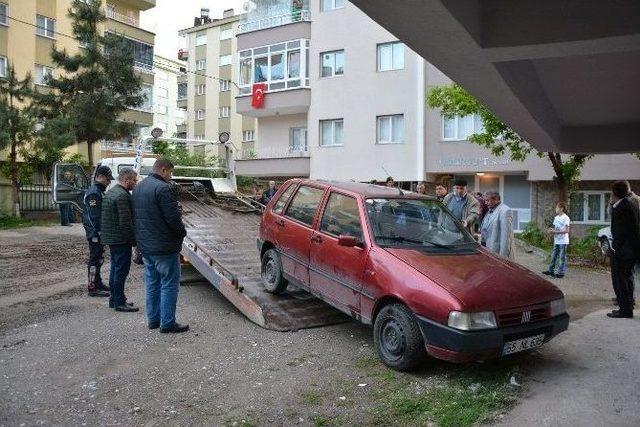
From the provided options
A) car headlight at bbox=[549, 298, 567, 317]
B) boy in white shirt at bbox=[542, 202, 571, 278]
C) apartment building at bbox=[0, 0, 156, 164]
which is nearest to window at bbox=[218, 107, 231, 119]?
apartment building at bbox=[0, 0, 156, 164]

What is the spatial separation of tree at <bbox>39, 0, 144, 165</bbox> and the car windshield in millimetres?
20769

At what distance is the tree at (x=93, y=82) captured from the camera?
24.0m

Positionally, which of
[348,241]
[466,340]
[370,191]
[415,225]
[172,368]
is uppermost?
[370,191]

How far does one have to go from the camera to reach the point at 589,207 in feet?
72.4

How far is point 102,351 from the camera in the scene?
19.1 ft

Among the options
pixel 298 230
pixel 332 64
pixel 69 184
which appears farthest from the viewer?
pixel 332 64

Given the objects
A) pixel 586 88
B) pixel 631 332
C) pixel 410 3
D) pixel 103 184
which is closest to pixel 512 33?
pixel 410 3

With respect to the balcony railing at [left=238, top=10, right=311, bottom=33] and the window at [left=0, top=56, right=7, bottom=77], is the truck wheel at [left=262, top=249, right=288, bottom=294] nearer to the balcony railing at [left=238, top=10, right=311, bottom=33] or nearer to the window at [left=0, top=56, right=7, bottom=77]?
the balcony railing at [left=238, top=10, right=311, bottom=33]

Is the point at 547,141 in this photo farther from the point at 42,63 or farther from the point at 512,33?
the point at 42,63

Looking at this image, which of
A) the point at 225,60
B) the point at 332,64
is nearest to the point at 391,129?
the point at 332,64

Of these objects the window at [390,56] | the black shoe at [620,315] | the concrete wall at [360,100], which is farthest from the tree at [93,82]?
the black shoe at [620,315]

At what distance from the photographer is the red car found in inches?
193

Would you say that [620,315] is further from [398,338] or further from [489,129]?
[489,129]

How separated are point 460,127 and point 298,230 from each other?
17635mm
